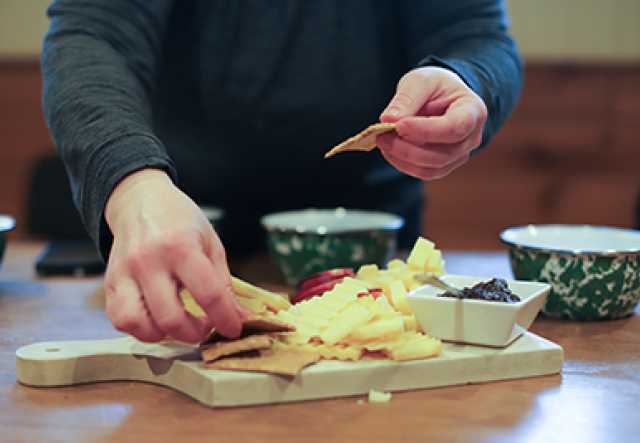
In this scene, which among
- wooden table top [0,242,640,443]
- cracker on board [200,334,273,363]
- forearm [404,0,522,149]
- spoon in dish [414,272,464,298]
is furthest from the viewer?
forearm [404,0,522,149]

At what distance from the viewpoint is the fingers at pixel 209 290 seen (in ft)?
2.78

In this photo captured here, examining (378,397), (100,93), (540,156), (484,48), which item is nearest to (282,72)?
(484,48)

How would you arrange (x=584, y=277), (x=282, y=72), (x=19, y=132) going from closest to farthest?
(x=584, y=277)
(x=282, y=72)
(x=19, y=132)

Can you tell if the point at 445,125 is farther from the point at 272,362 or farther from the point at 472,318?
the point at 272,362

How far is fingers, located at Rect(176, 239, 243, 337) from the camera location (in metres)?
0.85

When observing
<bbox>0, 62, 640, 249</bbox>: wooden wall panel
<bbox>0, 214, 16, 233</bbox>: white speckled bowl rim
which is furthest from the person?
<bbox>0, 62, 640, 249</bbox>: wooden wall panel

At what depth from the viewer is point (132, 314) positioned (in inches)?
33.7

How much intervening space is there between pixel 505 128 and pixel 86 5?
2122 mm

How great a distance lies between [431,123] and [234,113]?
26.4 inches

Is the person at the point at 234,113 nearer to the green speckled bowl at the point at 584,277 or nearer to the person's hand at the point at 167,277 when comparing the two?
the person's hand at the point at 167,277

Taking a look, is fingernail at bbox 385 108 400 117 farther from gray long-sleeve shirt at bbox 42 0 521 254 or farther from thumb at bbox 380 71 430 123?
gray long-sleeve shirt at bbox 42 0 521 254

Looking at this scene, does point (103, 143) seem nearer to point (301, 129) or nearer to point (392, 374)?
point (392, 374)

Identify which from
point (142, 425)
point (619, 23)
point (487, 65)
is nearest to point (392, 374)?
point (142, 425)

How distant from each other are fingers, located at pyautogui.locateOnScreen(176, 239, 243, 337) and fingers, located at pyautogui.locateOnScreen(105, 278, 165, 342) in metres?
0.05
